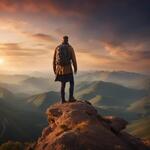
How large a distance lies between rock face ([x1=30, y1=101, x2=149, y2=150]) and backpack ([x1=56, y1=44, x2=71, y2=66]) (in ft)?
13.0

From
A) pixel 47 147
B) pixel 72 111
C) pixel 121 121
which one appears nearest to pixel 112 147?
pixel 47 147

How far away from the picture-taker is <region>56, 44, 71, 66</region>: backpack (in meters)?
25.2

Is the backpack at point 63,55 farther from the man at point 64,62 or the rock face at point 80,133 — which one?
the rock face at point 80,133

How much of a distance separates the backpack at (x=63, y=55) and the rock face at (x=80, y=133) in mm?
3964

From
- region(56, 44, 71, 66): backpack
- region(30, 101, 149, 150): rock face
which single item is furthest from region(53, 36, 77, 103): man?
region(30, 101, 149, 150): rock face

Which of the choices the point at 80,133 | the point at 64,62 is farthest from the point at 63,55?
the point at 80,133

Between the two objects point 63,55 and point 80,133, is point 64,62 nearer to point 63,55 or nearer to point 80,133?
point 63,55

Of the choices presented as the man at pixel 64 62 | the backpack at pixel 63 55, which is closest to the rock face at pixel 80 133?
the man at pixel 64 62

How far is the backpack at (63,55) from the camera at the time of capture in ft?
82.5

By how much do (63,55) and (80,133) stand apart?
9392 millimetres

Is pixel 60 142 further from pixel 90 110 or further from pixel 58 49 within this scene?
pixel 58 49

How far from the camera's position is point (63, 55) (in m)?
25.2

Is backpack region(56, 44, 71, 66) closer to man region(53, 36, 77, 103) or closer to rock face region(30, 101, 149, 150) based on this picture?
man region(53, 36, 77, 103)

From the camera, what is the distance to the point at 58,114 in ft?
83.9
